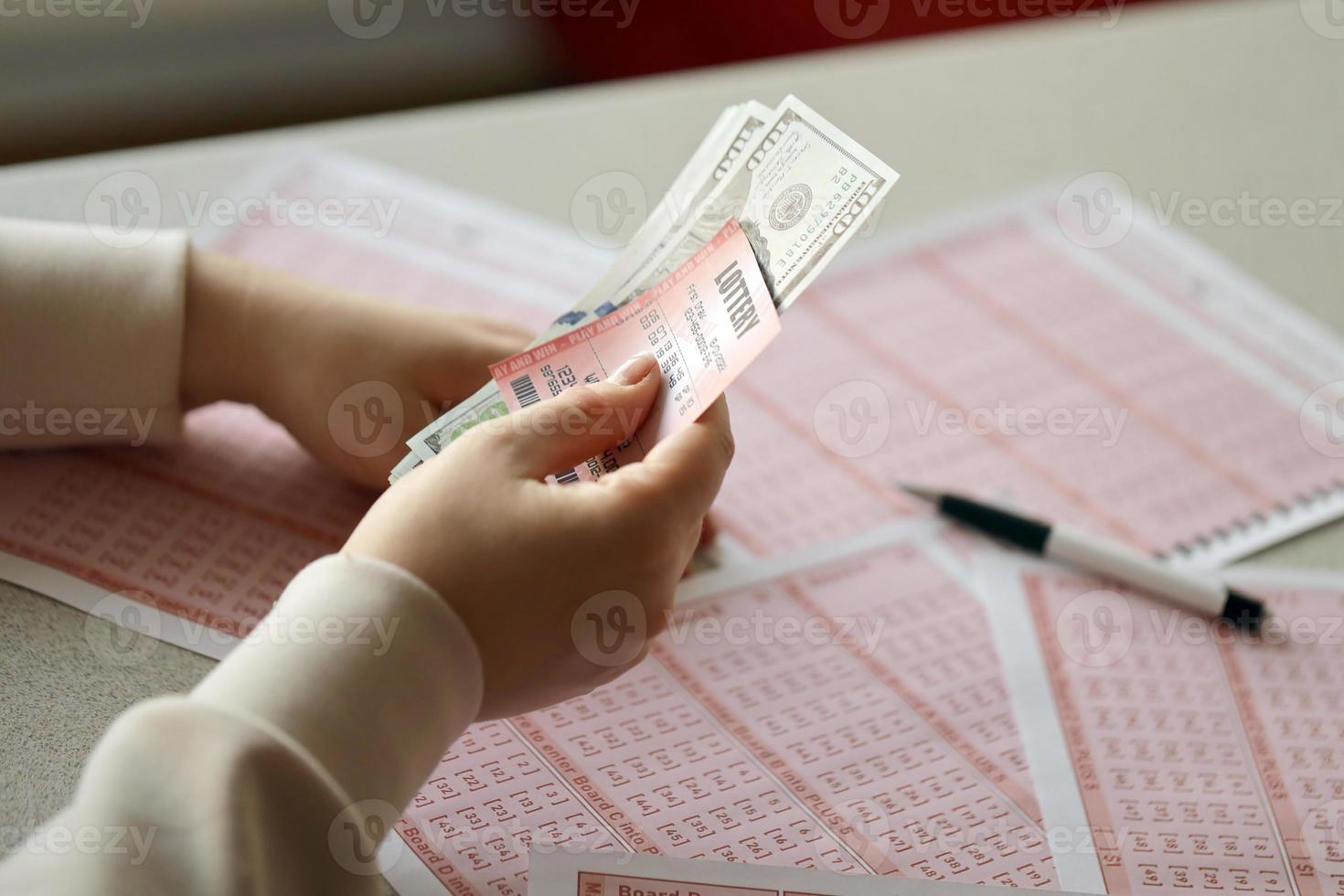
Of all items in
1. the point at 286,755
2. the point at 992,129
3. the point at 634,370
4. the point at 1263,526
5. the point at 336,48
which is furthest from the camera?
the point at 336,48

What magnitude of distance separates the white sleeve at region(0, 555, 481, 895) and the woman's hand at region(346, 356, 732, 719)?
0.02 m

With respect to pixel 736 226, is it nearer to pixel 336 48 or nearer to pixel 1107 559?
pixel 1107 559

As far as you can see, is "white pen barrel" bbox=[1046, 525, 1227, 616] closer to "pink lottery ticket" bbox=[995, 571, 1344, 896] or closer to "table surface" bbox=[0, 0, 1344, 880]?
"pink lottery ticket" bbox=[995, 571, 1344, 896]

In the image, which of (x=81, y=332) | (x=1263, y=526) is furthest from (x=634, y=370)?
(x=1263, y=526)

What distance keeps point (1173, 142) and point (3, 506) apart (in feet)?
3.32

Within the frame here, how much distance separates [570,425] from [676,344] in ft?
0.25

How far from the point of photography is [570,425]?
569 mm

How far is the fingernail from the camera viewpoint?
599mm

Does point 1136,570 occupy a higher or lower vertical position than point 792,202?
lower

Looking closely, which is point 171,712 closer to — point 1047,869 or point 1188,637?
point 1047,869

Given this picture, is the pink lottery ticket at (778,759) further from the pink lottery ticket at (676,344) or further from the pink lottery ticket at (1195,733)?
the pink lottery ticket at (676,344)

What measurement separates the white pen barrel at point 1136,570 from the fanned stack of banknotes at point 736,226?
30 cm

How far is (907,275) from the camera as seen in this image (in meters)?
1.02

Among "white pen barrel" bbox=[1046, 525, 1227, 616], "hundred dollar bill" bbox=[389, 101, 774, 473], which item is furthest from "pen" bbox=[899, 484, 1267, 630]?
"hundred dollar bill" bbox=[389, 101, 774, 473]
